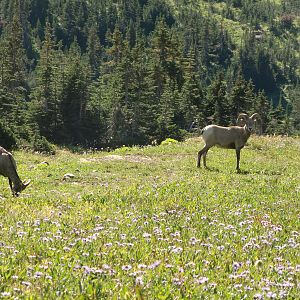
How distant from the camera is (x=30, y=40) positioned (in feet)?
582

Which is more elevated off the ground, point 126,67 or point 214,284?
point 214,284

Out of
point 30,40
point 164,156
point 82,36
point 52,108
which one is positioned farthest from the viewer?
point 82,36

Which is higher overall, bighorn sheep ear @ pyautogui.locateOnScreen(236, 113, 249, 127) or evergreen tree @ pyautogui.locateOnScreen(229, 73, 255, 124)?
bighorn sheep ear @ pyautogui.locateOnScreen(236, 113, 249, 127)

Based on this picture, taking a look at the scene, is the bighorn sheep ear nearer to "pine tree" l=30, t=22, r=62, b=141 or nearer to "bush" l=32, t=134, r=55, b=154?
"bush" l=32, t=134, r=55, b=154

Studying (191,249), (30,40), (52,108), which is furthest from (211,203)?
(30,40)

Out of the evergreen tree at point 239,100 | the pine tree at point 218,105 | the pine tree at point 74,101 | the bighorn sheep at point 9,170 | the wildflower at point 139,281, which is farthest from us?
the evergreen tree at point 239,100

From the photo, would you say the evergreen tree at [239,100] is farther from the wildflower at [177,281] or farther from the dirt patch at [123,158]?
the wildflower at [177,281]

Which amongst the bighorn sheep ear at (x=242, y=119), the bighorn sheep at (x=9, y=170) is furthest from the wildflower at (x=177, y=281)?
the bighorn sheep ear at (x=242, y=119)

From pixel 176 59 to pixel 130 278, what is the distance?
75.3 metres

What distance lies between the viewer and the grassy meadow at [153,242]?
18.3 ft

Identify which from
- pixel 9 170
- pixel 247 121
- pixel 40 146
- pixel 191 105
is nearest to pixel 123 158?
pixel 247 121

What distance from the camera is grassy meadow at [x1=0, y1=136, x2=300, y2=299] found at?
5.58 meters

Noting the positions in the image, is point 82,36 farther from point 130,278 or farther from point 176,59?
point 130,278

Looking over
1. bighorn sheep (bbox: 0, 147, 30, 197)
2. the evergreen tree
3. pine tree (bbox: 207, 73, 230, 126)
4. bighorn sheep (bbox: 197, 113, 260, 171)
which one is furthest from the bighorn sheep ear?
the evergreen tree
